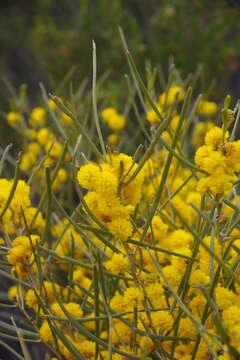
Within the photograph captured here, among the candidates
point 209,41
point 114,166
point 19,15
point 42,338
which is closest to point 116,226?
point 114,166

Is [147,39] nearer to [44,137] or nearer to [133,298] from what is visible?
[44,137]

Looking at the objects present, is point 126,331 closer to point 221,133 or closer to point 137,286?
point 137,286

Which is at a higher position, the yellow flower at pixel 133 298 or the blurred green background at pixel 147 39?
the blurred green background at pixel 147 39

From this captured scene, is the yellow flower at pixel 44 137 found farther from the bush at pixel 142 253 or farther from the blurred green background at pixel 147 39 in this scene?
the blurred green background at pixel 147 39

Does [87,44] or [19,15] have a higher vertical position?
[19,15]

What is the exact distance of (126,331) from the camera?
95 centimetres

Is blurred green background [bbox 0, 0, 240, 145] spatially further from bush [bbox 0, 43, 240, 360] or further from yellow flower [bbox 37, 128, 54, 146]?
bush [bbox 0, 43, 240, 360]

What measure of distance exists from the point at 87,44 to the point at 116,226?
307 cm

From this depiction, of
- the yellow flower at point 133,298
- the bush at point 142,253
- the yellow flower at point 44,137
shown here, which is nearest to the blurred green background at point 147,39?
the yellow flower at point 44,137

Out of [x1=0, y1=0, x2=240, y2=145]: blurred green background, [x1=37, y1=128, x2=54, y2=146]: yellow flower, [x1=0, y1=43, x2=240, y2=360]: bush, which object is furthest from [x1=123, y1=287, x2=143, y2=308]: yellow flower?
[x1=0, y1=0, x2=240, y2=145]: blurred green background

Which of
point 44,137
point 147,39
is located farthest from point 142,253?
point 147,39

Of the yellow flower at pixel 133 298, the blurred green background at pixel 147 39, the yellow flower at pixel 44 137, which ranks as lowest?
the yellow flower at pixel 133 298

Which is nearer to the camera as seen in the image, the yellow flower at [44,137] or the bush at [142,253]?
the bush at [142,253]

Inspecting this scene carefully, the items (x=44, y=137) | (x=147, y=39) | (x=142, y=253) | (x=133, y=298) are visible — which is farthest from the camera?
(x=147, y=39)
